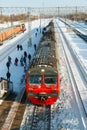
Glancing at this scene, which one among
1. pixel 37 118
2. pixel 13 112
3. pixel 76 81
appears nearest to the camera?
pixel 37 118

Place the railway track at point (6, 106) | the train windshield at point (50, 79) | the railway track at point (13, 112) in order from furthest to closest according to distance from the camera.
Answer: the train windshield at point (50, 79) → the railway track at point (6, 106) → the railway track at point (13, 112)

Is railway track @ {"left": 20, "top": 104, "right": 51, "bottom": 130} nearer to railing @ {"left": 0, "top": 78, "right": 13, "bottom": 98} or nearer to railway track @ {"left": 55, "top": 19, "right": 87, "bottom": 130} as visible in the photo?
railway track @ {"left": 55, "top": 19, "right": 87, "bottom": 130}

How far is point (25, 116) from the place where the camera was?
619 inches

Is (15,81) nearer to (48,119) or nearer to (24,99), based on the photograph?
(24,99)

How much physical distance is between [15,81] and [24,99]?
5.05 meters

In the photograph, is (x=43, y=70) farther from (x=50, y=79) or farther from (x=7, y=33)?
(x=7, y=33)

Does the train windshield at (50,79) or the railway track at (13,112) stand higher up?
the train windshield at (50,79)

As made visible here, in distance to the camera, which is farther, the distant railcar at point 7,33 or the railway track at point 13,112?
the distant railcar at point 7,33

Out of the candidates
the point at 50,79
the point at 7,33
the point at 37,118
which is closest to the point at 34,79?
the point at 50,79

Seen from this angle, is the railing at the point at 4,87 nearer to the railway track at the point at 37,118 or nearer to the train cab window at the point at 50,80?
the railway track at the point at 37,118

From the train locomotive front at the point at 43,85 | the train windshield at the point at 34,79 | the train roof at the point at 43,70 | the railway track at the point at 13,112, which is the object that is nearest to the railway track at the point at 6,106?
the railway track at the point at 13,112

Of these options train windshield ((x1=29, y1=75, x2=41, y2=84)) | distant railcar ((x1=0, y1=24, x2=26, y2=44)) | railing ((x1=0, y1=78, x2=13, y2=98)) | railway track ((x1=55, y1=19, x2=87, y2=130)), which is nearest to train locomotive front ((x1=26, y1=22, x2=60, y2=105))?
train windshield ((x1=29, y1=75, x2=41, y2=84))

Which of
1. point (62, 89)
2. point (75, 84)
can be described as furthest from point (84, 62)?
point (62, 89)

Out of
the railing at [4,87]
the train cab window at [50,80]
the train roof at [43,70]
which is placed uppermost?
the train roof at [43,70]
